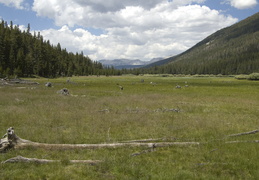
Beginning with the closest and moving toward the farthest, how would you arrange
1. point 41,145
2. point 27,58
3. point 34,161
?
point 34,161, point 41,145, point 27,58

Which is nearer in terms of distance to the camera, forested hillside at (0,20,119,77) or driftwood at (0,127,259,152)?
driftwood at (0,127,259,152)

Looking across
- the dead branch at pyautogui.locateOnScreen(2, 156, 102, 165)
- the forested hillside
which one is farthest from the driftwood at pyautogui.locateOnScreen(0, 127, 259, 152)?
the forested hillside

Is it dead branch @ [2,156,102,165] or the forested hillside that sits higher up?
the forested hillside

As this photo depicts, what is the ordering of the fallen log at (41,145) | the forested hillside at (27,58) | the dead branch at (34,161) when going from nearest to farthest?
1. the dead branch at (34,161)
2. the fallen log at (41,145)
3. the forested hillside at (27,58)

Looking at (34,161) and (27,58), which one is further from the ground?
(27,58)

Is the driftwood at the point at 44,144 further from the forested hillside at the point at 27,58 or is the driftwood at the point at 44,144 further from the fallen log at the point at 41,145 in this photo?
the forested hillside at the point at 27,58

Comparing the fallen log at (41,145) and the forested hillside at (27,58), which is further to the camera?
the forested hillside at (27,58)

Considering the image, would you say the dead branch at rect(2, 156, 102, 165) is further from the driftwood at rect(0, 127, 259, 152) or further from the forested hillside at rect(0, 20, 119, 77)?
the forested hillside at rect(0, 20, 119, 77)

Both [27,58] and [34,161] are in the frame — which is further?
[27,58]

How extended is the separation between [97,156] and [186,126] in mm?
9143

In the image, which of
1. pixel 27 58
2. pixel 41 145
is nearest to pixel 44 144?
pixel 41 145

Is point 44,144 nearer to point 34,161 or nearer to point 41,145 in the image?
point 41,145

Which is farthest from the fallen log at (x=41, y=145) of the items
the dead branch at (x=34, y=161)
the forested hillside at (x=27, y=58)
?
the forested hillside at (x=27, y=58)

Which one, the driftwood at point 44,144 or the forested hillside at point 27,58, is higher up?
the forested hillside at point 27,58
